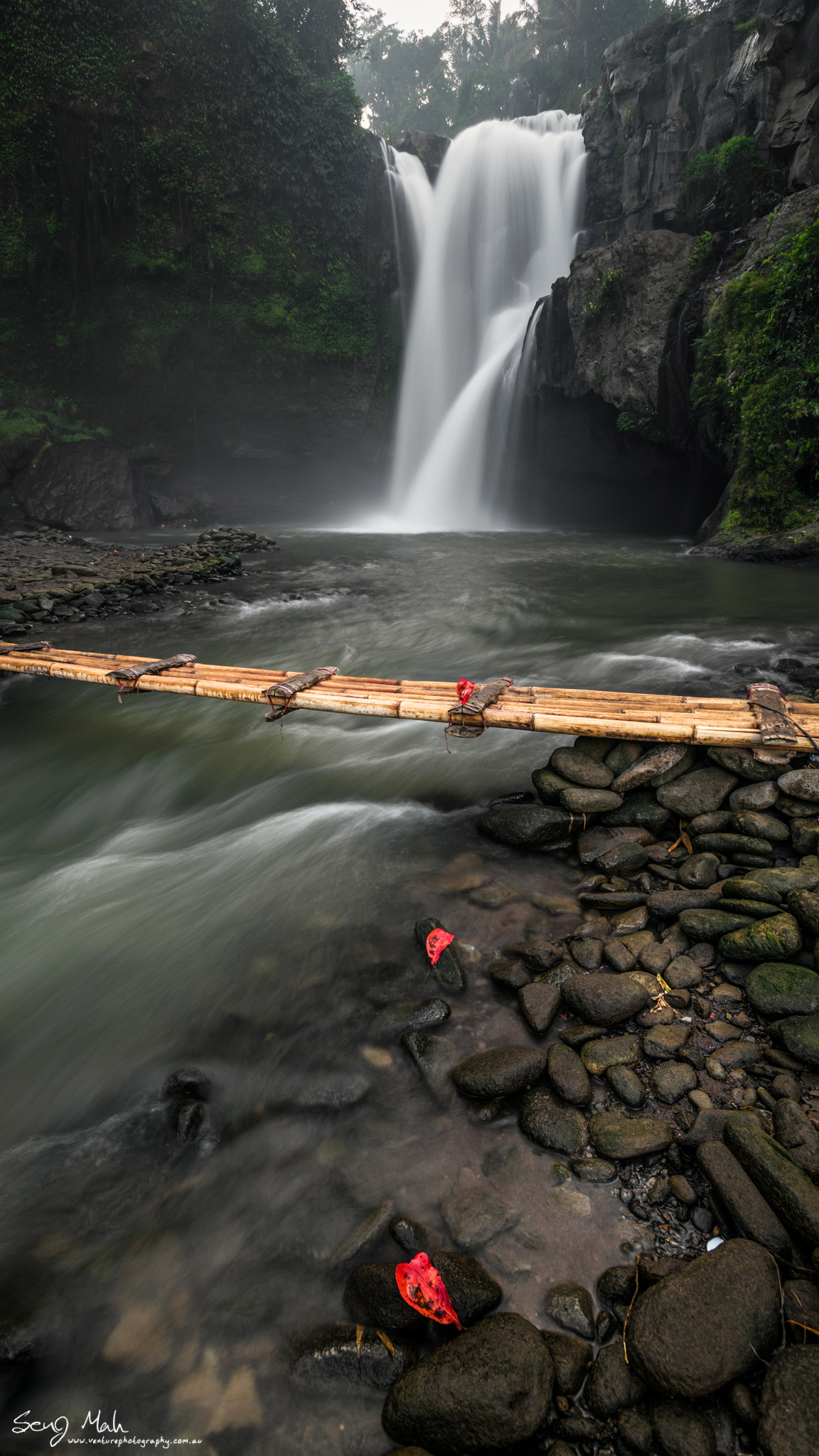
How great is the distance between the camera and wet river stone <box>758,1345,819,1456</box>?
4.74ft

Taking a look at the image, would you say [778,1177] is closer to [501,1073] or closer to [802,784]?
[501,1073]

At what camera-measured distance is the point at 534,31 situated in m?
33.3

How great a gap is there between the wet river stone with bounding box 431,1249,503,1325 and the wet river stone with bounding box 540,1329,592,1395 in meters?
0.16


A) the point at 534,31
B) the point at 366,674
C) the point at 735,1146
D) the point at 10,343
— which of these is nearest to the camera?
the point at 735,1146

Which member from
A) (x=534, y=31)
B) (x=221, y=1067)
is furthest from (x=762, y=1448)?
(x=534, y=31)

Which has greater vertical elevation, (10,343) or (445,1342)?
(10,343)

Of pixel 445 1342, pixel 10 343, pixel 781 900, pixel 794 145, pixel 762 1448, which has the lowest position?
pixel 445 1342

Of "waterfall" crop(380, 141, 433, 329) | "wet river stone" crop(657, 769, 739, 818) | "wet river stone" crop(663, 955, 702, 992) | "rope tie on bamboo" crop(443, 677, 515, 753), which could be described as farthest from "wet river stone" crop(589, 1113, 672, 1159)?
"waterfall" crop(380, 141, 433, 329)

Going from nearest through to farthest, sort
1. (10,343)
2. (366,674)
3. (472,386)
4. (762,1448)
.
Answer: (762,1448) < (366,674) < (10,343) < (472,386)

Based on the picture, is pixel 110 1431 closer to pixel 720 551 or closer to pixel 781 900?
pixel 781 900

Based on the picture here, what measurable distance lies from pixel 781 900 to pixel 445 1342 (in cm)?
215

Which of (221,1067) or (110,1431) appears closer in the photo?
(110,1431)

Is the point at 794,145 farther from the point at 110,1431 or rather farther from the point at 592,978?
the point at 110,1431

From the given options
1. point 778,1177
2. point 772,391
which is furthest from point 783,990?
point 772,391
